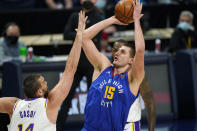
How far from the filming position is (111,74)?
187 inches

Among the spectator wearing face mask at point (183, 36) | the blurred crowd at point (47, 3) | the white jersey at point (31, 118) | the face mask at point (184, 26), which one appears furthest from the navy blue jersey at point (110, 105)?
the blurred crowd at point (47, 3)

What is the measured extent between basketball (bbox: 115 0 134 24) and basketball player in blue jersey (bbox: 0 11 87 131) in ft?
2.79

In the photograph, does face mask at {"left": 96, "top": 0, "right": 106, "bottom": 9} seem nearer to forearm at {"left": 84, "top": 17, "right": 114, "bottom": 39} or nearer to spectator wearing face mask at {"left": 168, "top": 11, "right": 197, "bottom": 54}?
spectator wearing face mask at {"left": 168, "top": 11, "right": 197, "bottom": 54}

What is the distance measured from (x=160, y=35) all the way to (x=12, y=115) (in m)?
6.85

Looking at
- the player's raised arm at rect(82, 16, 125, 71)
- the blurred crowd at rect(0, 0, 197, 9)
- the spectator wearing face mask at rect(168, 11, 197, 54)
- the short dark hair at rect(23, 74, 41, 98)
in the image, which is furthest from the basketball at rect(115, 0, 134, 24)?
the blurred crowd at rect(0, 0, 197, 9)

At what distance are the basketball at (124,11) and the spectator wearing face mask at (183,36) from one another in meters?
3.86

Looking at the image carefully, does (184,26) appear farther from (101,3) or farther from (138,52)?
(138,52)

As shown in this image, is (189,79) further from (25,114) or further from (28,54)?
(25,114)

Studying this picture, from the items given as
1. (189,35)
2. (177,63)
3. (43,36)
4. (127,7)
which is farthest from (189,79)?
(43,36)

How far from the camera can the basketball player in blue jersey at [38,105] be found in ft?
13.3

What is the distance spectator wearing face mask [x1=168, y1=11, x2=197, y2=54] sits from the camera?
884 centimetres

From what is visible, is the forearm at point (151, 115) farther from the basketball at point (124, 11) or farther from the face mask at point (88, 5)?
the face mask at point (88, 5)

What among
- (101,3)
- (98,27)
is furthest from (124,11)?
(101,3)

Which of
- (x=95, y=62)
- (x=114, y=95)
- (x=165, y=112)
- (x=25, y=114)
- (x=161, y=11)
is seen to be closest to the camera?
(x=25, y=114)
